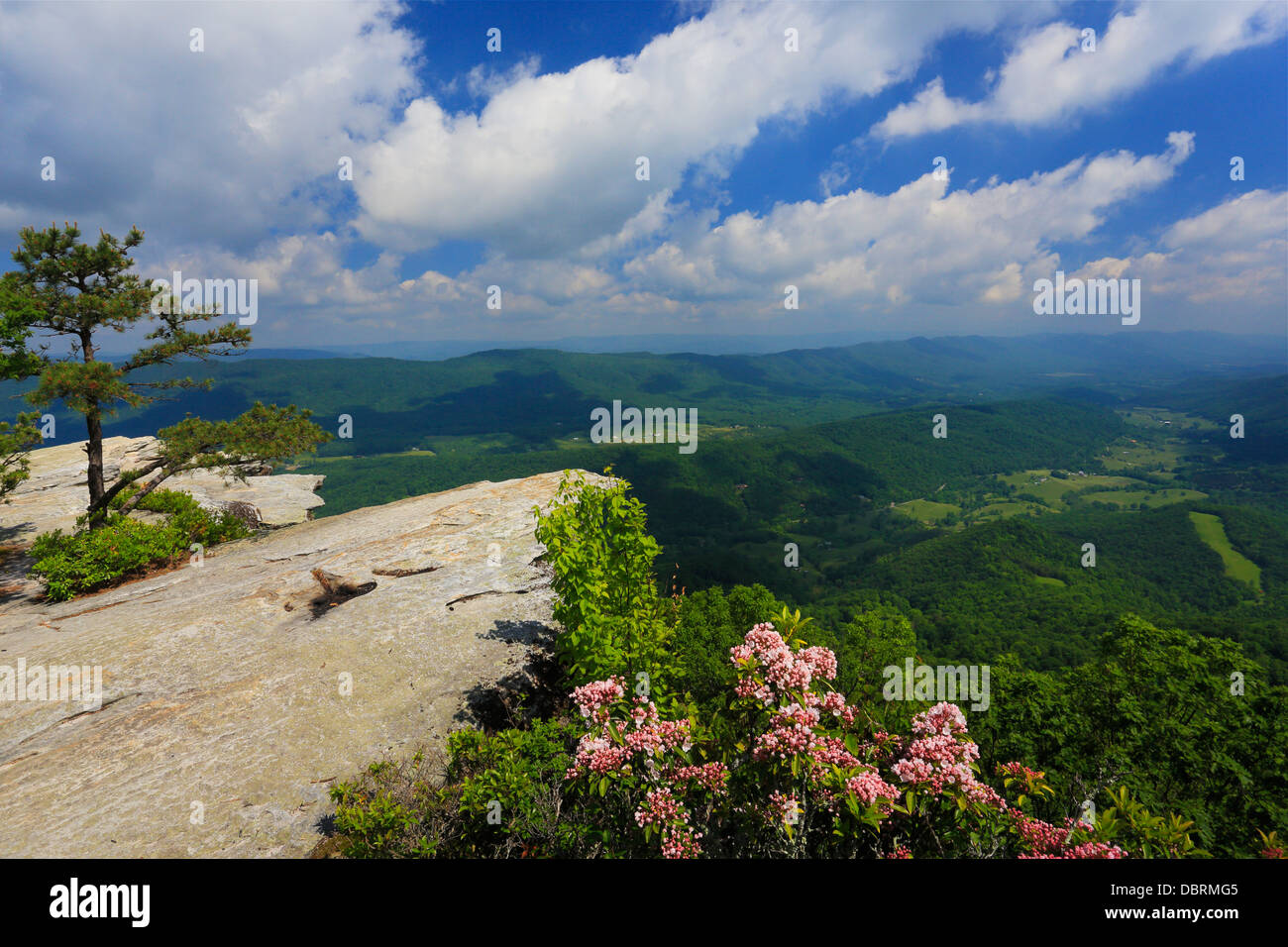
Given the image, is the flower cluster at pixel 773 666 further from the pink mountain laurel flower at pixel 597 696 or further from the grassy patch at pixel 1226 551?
the grassy patch at pixel 1226 551

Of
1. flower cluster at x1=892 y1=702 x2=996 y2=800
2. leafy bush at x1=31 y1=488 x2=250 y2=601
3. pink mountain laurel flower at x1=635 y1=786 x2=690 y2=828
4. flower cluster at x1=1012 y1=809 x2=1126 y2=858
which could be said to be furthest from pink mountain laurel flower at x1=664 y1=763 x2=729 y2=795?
leafy bush at x1=31 y1=488 x2=250 y2=601

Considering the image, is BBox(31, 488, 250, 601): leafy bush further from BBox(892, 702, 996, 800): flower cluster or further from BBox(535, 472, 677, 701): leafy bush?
BBox(892, 702, 996, 800): flower cluster

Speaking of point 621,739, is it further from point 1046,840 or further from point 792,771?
point 1046,840
